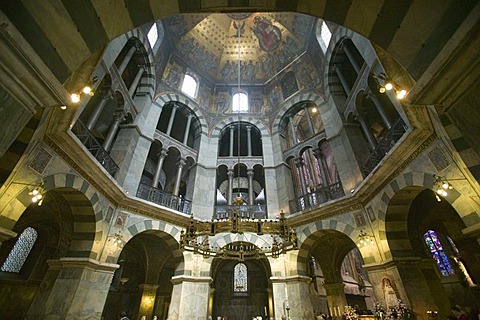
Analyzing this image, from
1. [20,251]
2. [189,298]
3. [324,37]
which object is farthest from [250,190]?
[20,251]

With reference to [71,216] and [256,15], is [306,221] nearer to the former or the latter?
[71,216]

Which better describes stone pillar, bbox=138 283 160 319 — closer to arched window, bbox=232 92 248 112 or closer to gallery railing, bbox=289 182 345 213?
gallery railing, bbox=289 182 345 213

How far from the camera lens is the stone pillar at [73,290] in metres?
6.61

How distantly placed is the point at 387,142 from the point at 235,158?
26.1ft

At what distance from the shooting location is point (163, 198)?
10.8 m

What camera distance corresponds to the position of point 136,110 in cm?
1143

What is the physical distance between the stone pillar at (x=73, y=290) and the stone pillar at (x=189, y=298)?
9.01 ft

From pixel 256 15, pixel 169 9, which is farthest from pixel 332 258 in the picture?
pixel 256 15

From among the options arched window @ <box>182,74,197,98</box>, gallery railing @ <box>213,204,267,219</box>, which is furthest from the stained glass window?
arched window @ <box>182,74,197,98</box>

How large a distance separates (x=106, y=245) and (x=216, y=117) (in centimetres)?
1020

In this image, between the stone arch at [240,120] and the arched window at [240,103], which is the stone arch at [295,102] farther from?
the arched window at [240,103]

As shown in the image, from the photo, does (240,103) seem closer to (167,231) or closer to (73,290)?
(167,231)

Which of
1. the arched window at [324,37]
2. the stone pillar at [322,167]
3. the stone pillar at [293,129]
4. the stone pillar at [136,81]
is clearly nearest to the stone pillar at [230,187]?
the stone pillar at [293,129]

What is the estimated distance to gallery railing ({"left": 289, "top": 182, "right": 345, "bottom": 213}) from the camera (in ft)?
34.1
